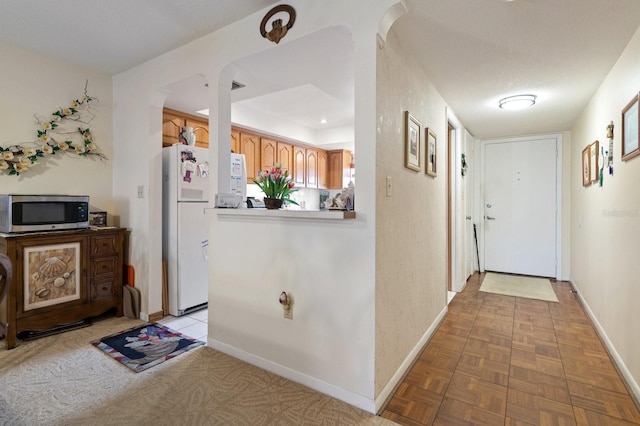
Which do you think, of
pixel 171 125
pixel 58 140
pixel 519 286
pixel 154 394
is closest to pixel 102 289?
pixel 58 140

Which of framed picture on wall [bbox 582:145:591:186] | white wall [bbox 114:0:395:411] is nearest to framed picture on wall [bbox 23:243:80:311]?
white wall [bbox 114:0:395:411]

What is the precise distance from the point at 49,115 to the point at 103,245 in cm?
127

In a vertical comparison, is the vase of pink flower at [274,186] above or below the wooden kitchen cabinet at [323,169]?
below

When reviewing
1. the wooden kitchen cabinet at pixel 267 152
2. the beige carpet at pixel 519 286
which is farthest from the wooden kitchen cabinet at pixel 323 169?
the beige carpet at pixel 519 286

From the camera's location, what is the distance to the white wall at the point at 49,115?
2.73m

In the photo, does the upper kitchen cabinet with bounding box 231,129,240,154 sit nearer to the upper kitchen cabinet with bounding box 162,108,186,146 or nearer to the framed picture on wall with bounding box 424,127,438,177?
the upper kitchen cabinet with bounding box 162,108,186,146

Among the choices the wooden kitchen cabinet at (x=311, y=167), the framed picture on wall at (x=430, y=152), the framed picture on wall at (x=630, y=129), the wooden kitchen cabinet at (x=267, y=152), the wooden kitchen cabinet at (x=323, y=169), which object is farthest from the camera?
the wooden kitchen cabinet at (x=323, y=169)

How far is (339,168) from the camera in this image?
6125 millimetres

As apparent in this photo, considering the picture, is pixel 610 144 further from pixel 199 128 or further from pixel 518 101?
pixel 199 128

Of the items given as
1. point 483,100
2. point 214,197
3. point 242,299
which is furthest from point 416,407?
point 483,100

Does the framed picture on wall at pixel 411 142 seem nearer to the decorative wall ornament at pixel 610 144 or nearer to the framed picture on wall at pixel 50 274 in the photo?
the decorative wall ornament at pixel 610 144

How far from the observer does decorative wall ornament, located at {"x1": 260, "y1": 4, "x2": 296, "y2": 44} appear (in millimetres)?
1990

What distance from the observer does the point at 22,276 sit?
2494 millimetres

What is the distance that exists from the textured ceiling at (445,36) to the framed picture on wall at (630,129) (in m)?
0.47
